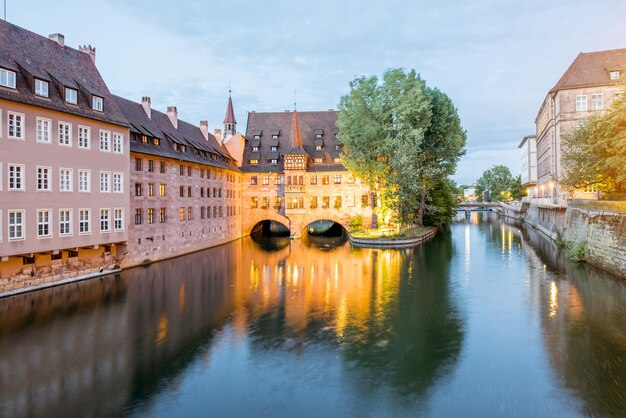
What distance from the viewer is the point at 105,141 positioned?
93.8 feet

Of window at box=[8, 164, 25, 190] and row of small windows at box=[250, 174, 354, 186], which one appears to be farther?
row of small windows at box=[250, 174, 354, 186]

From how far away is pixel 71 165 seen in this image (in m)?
25.8

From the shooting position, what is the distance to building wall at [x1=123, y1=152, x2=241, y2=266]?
33.5 meters

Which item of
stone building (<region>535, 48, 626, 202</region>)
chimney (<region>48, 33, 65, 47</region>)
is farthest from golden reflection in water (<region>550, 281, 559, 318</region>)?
chimney (<region>48, 33, 65, 47</region>)

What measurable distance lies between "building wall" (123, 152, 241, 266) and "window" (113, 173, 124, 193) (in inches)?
111

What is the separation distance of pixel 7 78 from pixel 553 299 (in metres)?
31.6

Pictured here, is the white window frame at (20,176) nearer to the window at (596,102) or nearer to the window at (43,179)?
the window at (43,179)

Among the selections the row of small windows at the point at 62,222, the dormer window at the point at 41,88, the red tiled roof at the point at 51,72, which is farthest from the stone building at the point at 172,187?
the dormer window at the point at 41,88

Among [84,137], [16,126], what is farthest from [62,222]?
[16,126]

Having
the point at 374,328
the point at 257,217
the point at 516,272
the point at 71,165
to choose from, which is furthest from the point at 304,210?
the point at 374,328

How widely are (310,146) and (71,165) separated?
35296 millimetres

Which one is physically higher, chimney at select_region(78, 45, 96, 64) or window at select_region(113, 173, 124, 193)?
chimney at select_region(78, 45, 96, 64)

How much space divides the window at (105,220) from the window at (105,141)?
13.7ft

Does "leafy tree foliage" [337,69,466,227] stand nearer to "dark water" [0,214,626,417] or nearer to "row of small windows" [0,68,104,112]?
"dark water" [0,214,626,417]
